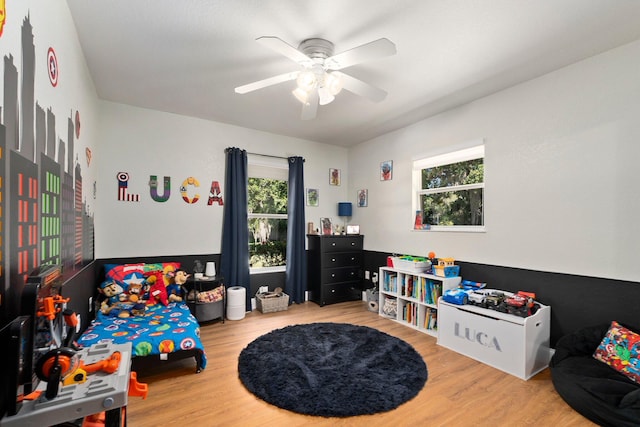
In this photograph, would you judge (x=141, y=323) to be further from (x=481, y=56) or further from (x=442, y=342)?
(x=481, y=56)

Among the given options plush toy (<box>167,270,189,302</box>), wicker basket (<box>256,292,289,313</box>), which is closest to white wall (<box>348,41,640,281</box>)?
wicker basket (<box>256,292,289,313</box>)

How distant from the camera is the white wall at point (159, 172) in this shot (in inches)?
137

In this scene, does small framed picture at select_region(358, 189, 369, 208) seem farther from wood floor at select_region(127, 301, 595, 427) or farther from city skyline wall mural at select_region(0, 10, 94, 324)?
city skyline wall mural at select_region(0, 10, 94, 324)

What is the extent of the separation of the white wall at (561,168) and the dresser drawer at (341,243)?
1.35 meters

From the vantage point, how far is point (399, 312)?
3828mm

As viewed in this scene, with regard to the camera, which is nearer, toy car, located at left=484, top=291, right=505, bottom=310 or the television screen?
the television screen

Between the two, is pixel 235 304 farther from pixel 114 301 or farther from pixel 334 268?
pixel 334 268

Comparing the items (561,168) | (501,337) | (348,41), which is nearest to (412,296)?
(501,337)

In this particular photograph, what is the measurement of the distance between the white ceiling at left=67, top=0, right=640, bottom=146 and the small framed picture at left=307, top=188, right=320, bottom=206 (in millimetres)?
1752

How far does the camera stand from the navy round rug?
207 centimetres

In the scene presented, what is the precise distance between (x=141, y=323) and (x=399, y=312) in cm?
287

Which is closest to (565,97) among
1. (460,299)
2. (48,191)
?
(460,299)

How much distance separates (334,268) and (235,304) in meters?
1.55

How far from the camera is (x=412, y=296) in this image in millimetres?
3701
